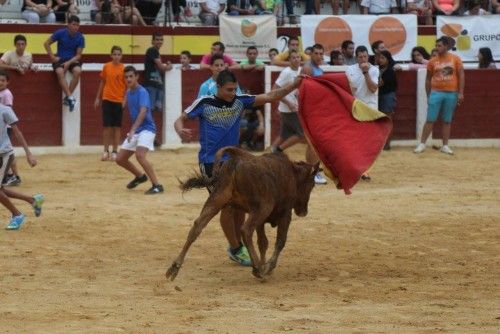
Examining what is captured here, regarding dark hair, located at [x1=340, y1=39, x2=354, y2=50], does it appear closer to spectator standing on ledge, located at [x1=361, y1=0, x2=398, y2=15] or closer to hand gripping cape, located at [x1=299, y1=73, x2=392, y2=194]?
spectator standing on ledge, located at [x1=361, y1=0, x2=398, y2=15]

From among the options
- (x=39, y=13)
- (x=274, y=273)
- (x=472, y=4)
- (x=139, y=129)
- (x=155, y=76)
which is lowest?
(x=274, y=273)

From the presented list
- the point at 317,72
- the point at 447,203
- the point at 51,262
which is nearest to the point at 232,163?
the point at 51,262

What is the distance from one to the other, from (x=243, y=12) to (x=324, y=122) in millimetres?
11163

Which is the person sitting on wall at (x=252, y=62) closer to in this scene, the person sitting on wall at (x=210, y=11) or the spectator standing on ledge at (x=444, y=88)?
the person sitting on wall at (x=210, y=11)

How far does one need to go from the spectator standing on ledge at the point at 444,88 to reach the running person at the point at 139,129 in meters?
5.34

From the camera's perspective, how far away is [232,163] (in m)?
8.18

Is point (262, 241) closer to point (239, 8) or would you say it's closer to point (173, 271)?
point (173, 271)

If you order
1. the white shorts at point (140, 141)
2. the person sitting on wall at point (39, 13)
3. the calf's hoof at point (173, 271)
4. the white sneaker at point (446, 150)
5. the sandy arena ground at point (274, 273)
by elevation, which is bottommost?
the white sneaker at point (446, 150)

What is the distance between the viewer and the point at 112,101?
16688 millimetres

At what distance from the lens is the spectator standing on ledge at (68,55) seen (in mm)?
17291

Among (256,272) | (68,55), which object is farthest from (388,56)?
(256,272)

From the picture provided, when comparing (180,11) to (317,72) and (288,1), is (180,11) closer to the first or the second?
(288,1)

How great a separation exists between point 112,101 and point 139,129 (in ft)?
11.4

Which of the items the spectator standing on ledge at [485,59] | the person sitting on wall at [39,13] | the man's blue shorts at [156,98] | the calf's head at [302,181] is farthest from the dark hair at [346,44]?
the calf's head at [302,181]
